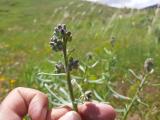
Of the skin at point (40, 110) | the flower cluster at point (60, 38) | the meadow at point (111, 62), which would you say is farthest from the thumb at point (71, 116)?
the meadow at point (111, 62)

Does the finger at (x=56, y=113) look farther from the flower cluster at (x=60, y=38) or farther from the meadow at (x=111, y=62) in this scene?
the meadow at (x=111, y=62)

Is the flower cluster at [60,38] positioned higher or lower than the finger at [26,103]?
higher

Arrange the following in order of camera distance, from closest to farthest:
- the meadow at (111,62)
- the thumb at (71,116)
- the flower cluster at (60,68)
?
the thumb at (71,116)
the flower cluster at (60,68)
the meadow at (111,62)

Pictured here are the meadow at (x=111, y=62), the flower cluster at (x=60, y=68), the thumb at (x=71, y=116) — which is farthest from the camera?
the meadow at (x=111, y=62)

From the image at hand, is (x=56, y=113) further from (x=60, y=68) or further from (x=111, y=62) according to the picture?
(x=111, y=62)

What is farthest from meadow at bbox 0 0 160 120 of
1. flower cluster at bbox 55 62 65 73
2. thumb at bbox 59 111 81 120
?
thumb at bbox 59 111 81 120

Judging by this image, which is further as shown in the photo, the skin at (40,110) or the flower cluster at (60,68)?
the flower cluster at (60,68)

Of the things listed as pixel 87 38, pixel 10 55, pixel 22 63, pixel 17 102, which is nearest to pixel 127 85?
pixel 22 63
